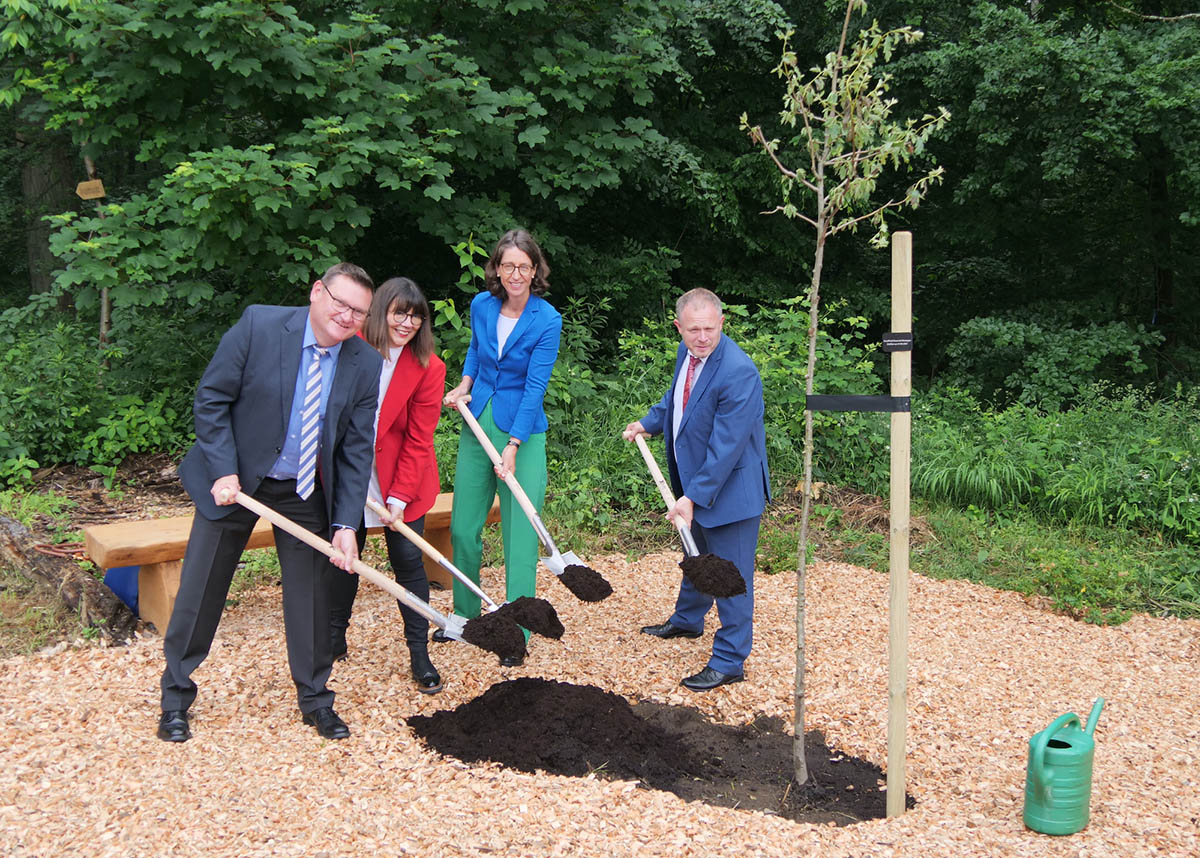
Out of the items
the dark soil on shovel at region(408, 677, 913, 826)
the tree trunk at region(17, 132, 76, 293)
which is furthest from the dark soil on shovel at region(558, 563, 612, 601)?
the tree trunk at region(17, 132, 76, 293)

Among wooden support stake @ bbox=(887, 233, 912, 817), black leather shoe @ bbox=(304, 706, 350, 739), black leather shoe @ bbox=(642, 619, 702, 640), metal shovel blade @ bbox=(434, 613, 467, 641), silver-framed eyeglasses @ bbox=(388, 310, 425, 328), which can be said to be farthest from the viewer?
black leather shoe @ bbox=(642, 619, 702, 640)

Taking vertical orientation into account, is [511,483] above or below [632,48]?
below

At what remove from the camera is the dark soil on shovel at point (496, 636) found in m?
3.54

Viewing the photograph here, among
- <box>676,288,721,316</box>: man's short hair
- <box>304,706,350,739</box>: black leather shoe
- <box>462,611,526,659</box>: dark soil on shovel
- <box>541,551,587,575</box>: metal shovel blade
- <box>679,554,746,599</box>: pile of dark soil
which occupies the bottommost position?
<box>304,706,350,739</box>: black leather shoe

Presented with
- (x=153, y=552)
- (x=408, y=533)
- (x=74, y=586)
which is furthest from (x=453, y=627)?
(x=74, y=586)

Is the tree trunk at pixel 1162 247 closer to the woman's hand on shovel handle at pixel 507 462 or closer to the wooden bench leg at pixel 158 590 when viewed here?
the woman's hand on shovel handle at pixel 507 462

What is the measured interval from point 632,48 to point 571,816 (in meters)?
6.49

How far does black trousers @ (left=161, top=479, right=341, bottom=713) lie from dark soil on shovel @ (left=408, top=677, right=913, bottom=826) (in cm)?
53

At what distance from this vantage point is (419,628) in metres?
4.24

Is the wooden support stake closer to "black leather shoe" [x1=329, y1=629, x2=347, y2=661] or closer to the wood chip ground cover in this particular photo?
the wood chip ground cover

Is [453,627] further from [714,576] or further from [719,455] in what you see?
[719,455]

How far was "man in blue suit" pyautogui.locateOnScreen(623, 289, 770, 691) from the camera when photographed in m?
4.11

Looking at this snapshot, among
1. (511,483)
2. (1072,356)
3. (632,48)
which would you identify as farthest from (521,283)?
(1072,356)

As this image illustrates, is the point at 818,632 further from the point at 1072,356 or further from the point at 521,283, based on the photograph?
the point at 1072,356
